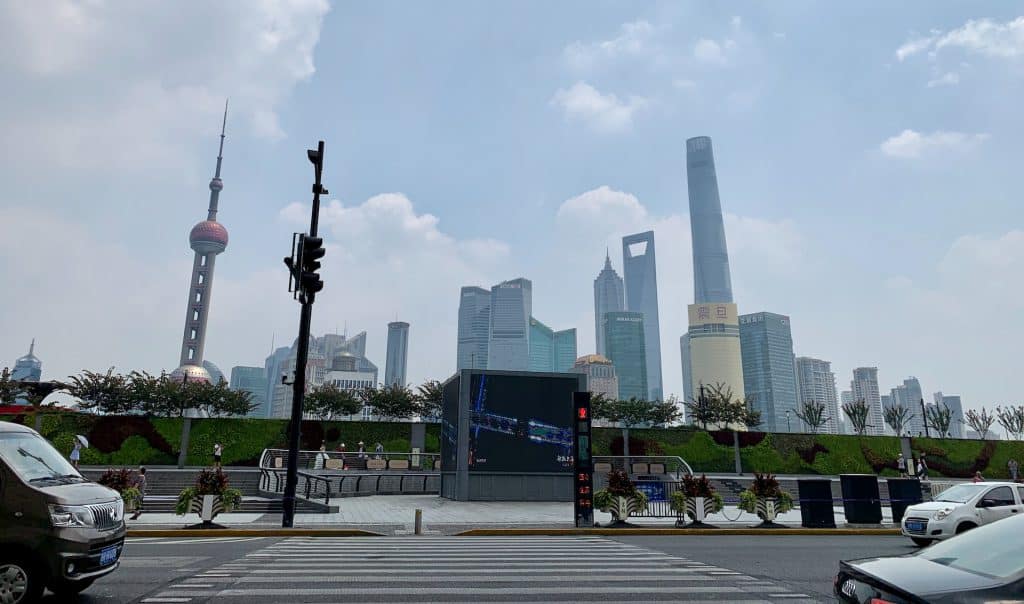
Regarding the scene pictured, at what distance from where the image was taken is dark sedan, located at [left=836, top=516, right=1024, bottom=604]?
3754mm

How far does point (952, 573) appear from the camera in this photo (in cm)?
412

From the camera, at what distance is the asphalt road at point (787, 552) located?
973 cm

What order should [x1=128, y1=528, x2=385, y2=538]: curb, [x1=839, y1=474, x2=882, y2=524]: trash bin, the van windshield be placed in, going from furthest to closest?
[x1=839, y1=474, x2=882, y2=524]: trash bin < [x1=128, y1=528, x2=385, y2=538]: curb < the van windshield

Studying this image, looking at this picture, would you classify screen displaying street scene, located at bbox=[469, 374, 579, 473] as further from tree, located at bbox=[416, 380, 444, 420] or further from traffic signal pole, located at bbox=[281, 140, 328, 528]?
tree, located at bbox=[416, 380, 444, 420]

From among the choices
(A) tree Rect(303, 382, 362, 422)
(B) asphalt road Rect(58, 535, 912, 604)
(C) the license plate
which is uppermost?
(A) tree Rect(303, 382, 362, 422)

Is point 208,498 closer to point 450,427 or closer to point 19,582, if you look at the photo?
point 19,582

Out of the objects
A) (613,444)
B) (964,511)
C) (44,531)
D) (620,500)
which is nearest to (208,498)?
(44,531)

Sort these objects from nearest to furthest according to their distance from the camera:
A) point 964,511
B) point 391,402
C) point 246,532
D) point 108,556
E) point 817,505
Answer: point 108,556 → point 964,511 → point 246,532 → point 817,505 → point 391,402

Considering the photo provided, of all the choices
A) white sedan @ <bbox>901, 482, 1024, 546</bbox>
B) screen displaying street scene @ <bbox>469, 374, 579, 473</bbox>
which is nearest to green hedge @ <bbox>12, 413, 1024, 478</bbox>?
screen displaying street scene @ <bbox>469, 374, 579, 473</bbox>

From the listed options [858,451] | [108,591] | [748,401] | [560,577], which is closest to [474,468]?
[560,577]

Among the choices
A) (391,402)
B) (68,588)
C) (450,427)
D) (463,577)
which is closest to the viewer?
(68,588)

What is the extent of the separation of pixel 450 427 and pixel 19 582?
21944 mm

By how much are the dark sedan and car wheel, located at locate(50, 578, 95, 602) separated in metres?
7.38

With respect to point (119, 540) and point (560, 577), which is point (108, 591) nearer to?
point (119, 540)
